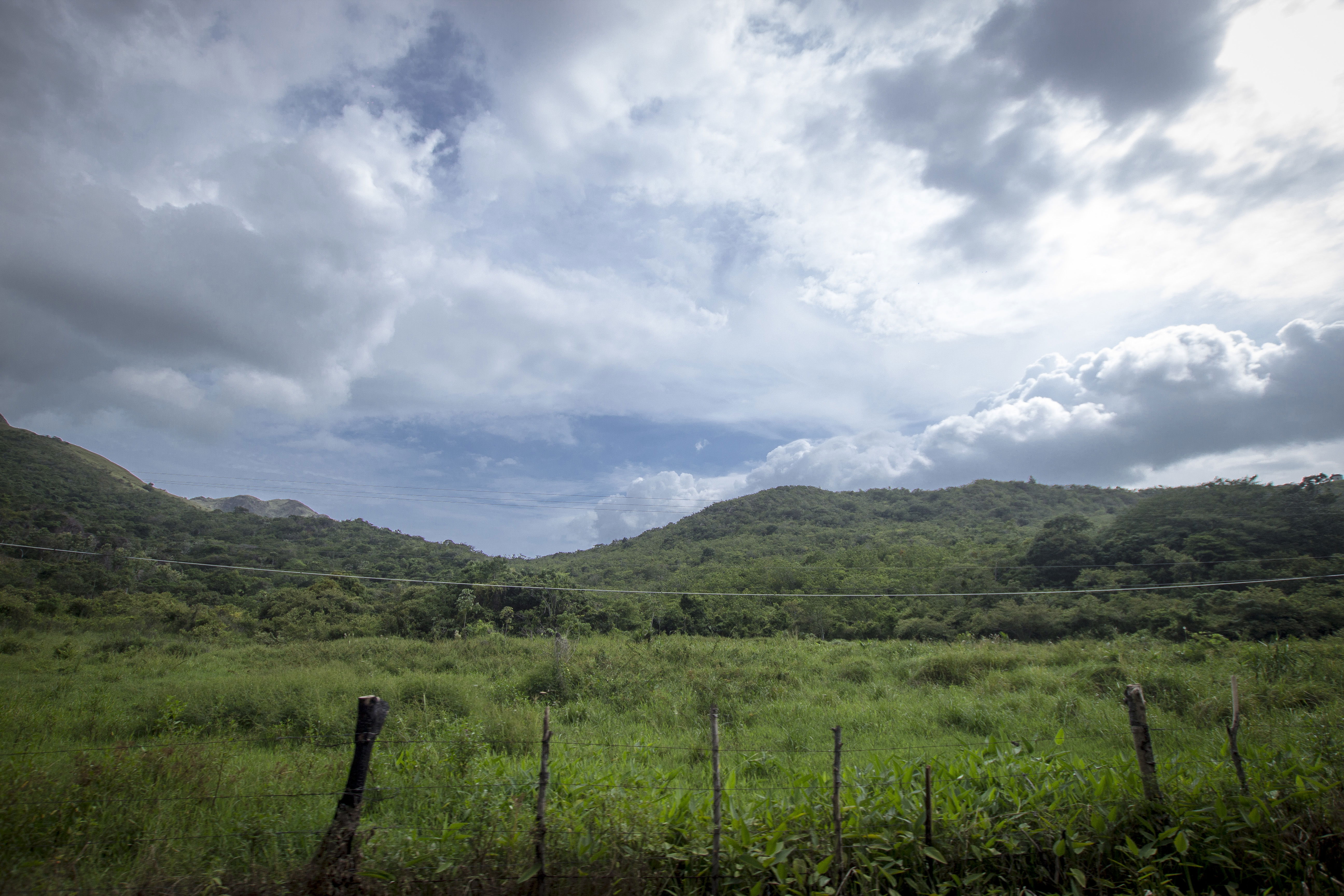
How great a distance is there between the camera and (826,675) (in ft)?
52.3

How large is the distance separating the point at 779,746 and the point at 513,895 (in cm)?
697

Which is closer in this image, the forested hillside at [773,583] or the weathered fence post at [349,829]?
the weathered fence post at [349,829]

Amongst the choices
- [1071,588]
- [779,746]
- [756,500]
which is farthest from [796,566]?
[756,500]

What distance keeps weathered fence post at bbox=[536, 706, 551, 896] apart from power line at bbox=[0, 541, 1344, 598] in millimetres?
10710

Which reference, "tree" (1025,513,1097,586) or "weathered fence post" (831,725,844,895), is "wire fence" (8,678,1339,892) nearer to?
"weathered fence post" (831,725,844,895)

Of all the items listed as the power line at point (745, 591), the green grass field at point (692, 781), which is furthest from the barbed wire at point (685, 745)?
the power line at point (745, 591)

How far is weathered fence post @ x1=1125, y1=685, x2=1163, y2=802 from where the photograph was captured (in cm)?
436

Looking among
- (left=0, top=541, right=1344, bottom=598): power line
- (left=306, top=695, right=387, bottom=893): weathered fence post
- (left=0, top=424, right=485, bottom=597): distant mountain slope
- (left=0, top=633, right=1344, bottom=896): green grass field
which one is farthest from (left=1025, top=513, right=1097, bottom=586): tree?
(left=0, top=424, right=485, bottom=597): distant mountain slope

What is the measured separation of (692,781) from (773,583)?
2611 centimetres

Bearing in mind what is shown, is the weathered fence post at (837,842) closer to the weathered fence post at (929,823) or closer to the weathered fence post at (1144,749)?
the weathered fence post at (929,823)

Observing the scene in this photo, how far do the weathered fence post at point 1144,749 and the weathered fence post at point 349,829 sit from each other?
17.8 ft

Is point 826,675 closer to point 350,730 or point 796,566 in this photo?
point 350,730

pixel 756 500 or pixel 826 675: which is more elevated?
pixel 756 500

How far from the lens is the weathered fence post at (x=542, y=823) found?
358 cm
